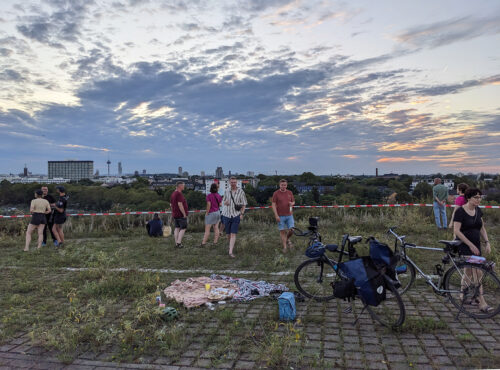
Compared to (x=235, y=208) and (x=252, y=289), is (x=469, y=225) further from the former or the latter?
(x=235, y=208)

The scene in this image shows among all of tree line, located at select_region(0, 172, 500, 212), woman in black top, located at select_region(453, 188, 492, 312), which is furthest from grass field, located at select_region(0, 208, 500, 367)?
tree line, located at select_region(0, 172, 500, 212)

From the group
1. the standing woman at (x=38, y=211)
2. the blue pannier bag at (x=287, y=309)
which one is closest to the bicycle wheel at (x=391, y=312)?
the blue pannier bag at (x=287, y=309)

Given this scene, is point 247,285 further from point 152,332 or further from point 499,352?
point 499,352

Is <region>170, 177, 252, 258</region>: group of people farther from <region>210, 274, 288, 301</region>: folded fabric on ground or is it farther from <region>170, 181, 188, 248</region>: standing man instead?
<region>210, 274, 288, 301</region>: folded fabric on ground

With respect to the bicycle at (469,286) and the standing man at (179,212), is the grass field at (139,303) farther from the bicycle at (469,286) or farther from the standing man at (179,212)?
the bicycle at (469,286)

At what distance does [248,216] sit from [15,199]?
48.8 m

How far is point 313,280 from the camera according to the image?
19.2ft

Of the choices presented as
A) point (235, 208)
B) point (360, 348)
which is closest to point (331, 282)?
point (360, 348)

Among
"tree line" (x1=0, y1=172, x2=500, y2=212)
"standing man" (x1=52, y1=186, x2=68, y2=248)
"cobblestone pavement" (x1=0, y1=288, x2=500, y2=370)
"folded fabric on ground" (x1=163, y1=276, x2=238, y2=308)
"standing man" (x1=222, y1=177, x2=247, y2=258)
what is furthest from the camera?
"tree line" (x1=0, y1=172, x2=500, y2=212)

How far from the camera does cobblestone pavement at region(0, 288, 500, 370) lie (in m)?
3.76

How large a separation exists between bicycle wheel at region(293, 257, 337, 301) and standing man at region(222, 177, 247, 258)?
3.52 m

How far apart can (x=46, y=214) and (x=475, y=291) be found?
36.7 ft

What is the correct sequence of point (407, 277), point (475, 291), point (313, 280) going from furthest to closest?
point (407, 277) < point (313, 280) < point (475, 291)

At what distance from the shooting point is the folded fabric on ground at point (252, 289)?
583 centimetres
